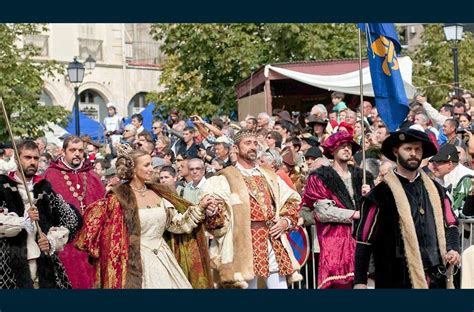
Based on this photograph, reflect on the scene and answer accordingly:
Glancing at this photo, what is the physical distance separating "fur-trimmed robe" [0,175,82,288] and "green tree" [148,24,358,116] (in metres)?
17.8

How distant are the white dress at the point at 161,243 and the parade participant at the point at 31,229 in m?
0.67

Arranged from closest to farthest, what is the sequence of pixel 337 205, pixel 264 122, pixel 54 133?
pixel 337 205
pixel 264 122
pixel 54 133

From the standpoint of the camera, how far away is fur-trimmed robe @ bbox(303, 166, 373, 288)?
38.1 ft

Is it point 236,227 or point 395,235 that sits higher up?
point 236,227

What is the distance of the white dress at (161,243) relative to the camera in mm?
10953

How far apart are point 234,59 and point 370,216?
65.8 ft

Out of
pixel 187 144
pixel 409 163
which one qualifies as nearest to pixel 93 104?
pixel 187 144

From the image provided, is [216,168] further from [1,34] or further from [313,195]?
[1,34]

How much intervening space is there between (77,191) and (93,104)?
37395mm

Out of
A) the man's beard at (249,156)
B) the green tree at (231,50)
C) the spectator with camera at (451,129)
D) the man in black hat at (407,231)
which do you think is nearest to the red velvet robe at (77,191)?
the man's beard at (249,156)

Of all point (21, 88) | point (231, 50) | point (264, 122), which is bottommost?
point (264, 122)

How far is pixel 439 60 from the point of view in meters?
33.0

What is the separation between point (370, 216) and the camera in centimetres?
928

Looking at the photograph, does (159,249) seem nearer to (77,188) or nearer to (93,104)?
(77,188)
